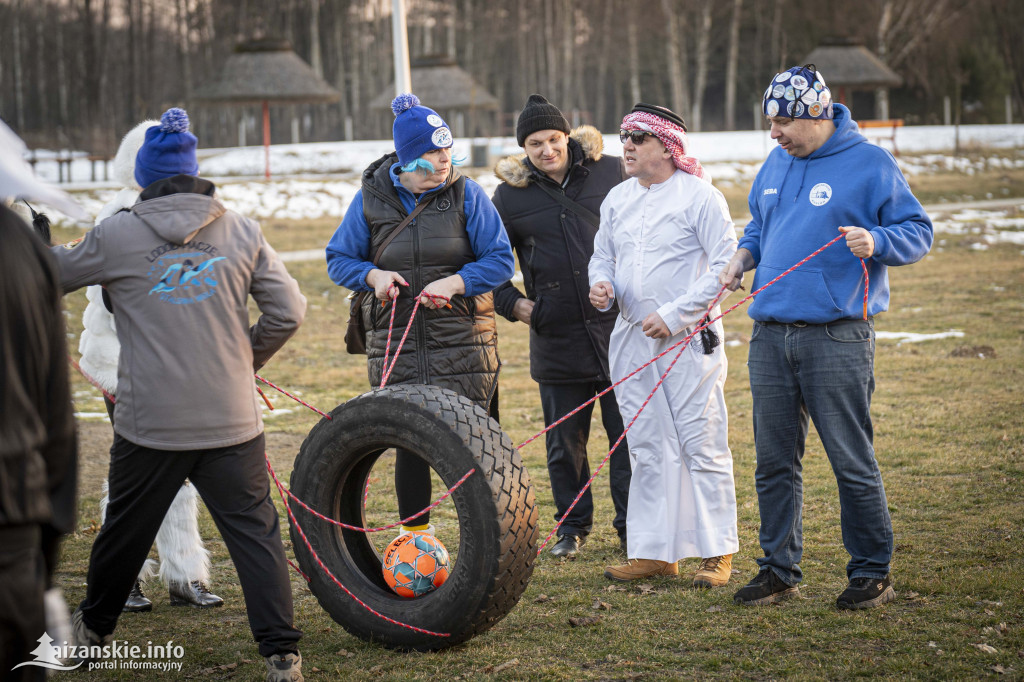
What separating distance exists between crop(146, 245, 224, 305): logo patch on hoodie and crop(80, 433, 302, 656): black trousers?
0.49 metres

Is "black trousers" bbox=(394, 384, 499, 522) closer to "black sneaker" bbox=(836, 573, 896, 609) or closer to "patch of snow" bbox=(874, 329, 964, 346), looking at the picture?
"black sneaker" bbox=(836, 573, 896, 609)

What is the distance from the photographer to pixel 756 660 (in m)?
3.42

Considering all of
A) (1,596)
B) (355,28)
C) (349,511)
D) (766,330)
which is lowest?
(349,511)

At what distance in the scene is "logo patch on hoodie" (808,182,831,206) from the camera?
12.2ft

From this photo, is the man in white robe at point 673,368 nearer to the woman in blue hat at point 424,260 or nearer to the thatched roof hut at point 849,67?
the woman in blue hat at point 424,260

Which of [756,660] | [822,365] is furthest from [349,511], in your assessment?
[822,365]

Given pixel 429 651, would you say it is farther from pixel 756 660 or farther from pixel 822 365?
pixel 822 365

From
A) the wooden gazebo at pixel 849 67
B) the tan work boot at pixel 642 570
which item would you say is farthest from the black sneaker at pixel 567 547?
the wooden gazebo at pixel 849 67

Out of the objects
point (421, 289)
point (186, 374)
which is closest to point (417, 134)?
point (421, 289)

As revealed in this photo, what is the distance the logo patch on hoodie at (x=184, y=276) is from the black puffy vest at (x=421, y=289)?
1.06 metres

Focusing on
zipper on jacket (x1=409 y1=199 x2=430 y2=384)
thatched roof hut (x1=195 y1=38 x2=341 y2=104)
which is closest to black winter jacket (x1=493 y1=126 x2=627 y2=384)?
zipper on jacket (x1=409 y1=199 x2=430 y2=384)

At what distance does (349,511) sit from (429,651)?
69 cm

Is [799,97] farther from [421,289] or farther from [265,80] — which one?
[265,80]

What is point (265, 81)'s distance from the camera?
28750 mm
